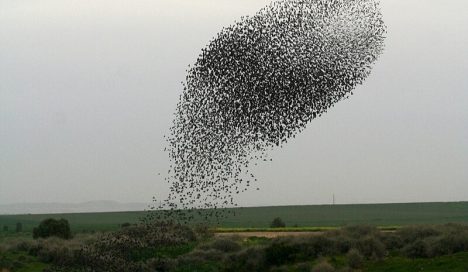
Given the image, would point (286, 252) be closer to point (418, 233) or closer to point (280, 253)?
point (280, 253)

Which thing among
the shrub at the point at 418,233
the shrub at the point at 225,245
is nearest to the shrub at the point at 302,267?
the shrub at the point at 418,233

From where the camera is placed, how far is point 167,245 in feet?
131

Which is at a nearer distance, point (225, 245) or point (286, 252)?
point (286, 252)

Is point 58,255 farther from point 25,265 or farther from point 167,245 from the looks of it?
point 167,245

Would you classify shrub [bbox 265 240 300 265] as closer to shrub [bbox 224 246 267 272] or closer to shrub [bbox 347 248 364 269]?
shrub [bbox 224 246 267 272]

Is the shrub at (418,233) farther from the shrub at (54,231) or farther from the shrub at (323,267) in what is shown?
the shrub at (54,231)

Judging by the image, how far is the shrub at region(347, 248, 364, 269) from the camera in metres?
29.5

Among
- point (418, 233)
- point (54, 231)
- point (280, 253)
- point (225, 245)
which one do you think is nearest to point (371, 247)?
point (418, 233)

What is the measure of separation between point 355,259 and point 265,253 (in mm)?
4702

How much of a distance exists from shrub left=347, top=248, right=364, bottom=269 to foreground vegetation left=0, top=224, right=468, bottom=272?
0.14ft

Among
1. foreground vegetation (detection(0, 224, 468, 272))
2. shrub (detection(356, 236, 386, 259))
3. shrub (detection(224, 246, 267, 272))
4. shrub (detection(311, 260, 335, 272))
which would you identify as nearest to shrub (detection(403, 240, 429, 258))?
foreground vegetation (detection(0, 224, 468, 272))

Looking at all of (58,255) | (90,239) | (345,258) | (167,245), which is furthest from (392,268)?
(90,239)

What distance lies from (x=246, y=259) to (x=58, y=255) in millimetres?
11417

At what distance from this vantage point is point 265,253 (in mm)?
32625
